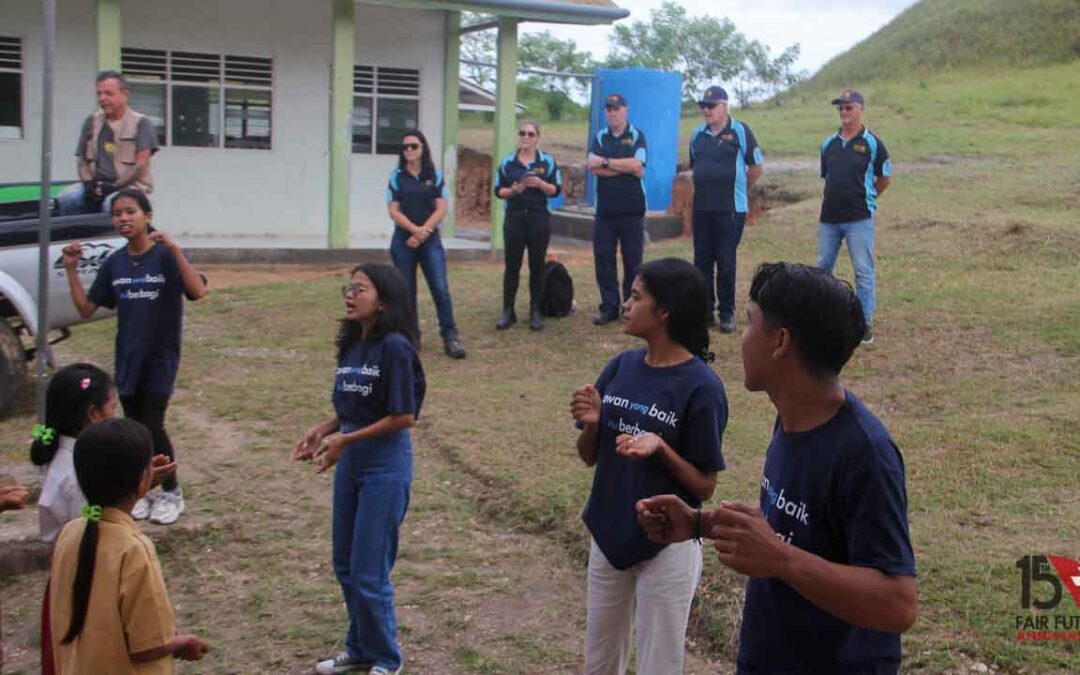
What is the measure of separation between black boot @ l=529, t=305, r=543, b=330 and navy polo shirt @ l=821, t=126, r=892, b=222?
2.66 meters

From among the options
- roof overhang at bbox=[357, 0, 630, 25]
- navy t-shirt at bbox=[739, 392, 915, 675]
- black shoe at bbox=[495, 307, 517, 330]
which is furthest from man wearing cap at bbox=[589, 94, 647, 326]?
navy t-shirt at bbox=[739, 392, 915, 675]

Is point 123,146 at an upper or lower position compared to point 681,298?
upper

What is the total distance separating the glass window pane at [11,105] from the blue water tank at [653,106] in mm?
8174

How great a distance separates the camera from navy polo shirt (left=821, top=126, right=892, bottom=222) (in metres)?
9.51

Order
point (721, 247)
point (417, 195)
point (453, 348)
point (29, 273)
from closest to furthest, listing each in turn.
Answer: point (29, 273), point (417, 195), point (453, 348), point (721, 247)

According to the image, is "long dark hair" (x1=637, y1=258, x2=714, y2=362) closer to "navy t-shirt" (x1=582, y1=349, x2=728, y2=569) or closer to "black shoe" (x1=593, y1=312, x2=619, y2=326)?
"navy t-shirt" (x1=582, y1=349, x2=728, y2=569)

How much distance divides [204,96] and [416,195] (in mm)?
7578

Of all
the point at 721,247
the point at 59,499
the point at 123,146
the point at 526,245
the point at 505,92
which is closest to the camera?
the point at 59,499

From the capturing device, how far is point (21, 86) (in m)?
14.9

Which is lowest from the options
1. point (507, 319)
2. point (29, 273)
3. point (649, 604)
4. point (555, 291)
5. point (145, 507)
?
point (145, 507)

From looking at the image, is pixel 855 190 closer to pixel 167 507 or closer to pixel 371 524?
pixel 167 507

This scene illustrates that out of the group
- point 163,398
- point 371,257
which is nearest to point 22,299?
point 163,398

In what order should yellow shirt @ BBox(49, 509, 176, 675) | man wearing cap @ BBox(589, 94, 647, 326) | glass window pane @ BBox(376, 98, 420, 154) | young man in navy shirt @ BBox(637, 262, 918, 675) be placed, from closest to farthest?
young man in navy shirt @ BBox(637, 262, 918, 675)
yellow shirt @ BBox(49, 509, 176, 675)
man wearing cap @ BBox(589, 94, 647, 326)
glass window pane @ BBox(376, 98, 420, 154)

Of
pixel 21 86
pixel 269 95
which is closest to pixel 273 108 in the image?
pixel 269 95
